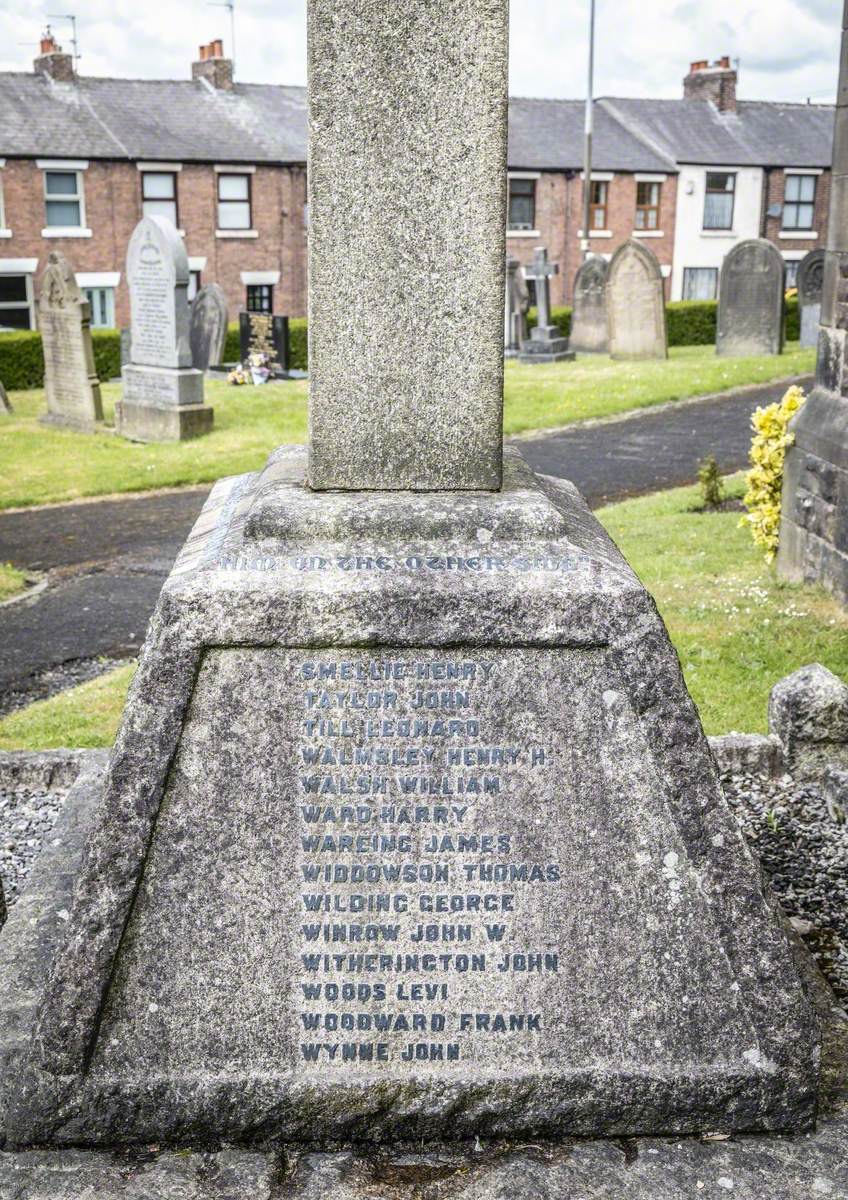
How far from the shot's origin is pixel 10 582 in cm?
1048

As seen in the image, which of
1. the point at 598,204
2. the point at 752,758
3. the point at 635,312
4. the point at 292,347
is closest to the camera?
the point at 752,758

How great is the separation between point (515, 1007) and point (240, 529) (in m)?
1.44

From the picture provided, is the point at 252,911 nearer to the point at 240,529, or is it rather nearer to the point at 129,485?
the point at 240,529

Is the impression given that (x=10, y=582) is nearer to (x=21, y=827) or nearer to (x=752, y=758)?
(x=21, y=827)

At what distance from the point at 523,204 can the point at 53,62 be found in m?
14.6

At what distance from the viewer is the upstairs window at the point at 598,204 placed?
133ft

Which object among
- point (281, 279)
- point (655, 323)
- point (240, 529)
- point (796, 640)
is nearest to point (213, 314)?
point (655, 323)

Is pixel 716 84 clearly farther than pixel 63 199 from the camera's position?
Yes

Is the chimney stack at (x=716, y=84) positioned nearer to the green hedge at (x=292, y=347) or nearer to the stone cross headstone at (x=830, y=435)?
the green hedge at (x=292, y=347)

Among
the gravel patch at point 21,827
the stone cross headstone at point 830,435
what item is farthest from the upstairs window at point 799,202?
the gravel patch at point 21,827

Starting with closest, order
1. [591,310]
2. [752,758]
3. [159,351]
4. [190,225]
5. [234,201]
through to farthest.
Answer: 1. [752,758]
2. [159,351]
3. [591,310]
4. [190,225]
5. [234,201]

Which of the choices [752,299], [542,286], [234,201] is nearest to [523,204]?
[234,201]

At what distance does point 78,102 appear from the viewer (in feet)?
114

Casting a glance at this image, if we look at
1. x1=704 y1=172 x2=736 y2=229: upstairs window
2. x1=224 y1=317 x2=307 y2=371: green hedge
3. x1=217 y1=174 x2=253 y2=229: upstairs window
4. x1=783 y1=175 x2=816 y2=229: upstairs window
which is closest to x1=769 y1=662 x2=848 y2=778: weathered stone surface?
x1=224 y1=317 x2=307 y2=371: green hedge
